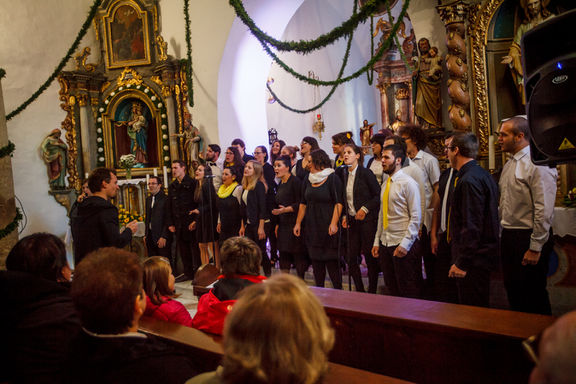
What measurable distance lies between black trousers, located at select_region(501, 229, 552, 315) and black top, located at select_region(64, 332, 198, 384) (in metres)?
2.71

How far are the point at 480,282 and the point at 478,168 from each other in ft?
2.66

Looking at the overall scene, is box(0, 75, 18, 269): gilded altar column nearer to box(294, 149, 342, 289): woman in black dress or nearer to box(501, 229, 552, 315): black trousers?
box(294, 149, 342, 289): woman in black dress

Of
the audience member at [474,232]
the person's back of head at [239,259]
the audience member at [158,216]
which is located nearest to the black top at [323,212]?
the audience member at [474,232]

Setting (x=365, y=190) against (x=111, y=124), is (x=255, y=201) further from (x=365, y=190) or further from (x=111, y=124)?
(x=111, y=124)

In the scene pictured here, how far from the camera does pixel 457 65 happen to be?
21.1ft

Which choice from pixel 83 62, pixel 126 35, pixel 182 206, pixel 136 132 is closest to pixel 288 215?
pixel 182 206

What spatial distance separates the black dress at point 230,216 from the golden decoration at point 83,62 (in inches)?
244

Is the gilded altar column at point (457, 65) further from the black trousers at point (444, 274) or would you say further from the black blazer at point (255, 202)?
the black blazer at point (255, 202)

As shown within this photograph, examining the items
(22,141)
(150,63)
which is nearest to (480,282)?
(150,63)

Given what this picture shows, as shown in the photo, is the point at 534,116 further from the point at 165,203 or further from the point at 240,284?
the point at 165,203

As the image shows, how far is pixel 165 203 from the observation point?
7.41 metres

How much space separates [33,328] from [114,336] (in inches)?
23.9

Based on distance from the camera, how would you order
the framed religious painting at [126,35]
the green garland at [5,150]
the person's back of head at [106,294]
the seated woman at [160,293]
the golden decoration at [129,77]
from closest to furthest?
the person's back of head at [106,294], the seated woman at [160,293], the green garland at [5,150], the framed religious painting at [126,35], the golden decoration at [129,77]

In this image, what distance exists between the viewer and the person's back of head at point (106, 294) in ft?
5.51
